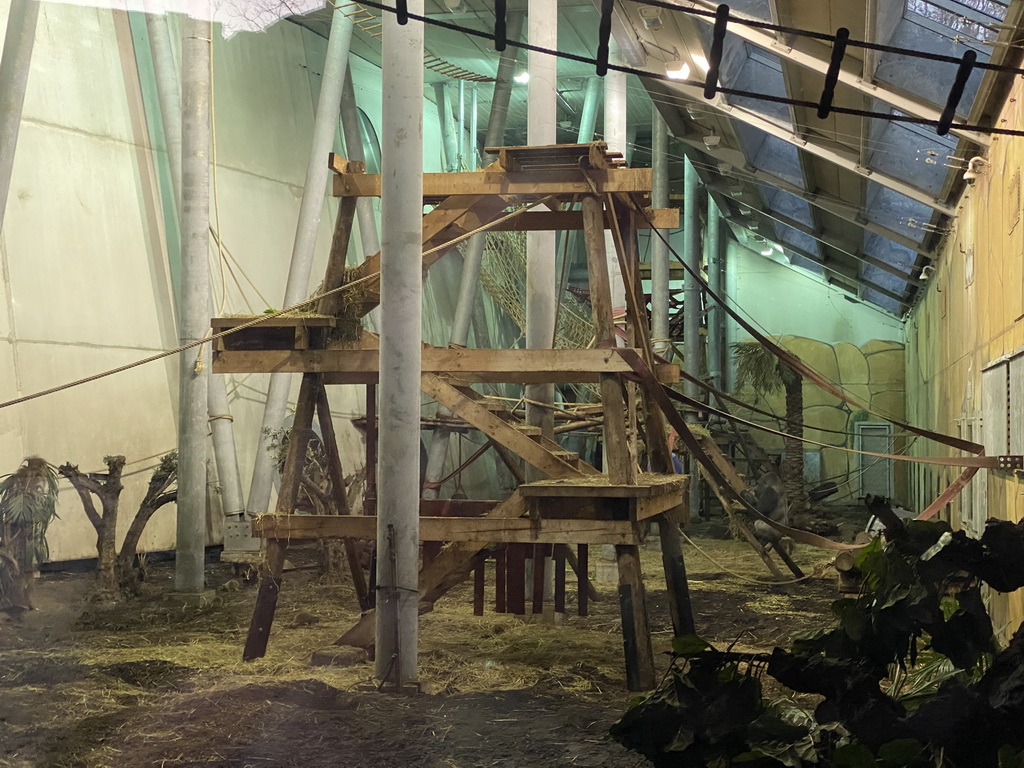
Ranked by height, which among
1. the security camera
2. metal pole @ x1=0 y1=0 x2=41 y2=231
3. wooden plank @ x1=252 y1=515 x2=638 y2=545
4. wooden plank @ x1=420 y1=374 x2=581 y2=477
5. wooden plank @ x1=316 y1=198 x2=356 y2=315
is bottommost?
wooden plank @ x1=252 y1=515 x2=638 y2=545

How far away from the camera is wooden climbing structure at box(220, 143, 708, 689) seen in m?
6.39

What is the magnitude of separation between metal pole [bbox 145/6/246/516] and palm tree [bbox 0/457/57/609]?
250 centimetres

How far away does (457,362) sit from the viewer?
685cm

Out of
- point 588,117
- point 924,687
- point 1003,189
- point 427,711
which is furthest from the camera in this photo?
point 588,117

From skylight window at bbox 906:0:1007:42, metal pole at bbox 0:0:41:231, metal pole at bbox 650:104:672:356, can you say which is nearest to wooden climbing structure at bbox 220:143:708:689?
skylight window at bbox 906:0:1007:42

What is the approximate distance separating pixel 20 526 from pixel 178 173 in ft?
14.9

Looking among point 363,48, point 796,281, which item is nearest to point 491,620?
point 363,48

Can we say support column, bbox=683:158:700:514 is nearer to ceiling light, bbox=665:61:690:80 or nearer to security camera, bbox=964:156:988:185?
ceiling light, bbox=665:61:690:80

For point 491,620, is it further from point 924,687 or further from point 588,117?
point 588,117

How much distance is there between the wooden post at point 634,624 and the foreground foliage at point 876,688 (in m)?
2.42

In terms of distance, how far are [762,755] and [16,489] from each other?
6914 millimetres

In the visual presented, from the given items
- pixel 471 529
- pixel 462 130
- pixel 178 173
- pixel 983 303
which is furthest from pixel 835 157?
pixel 462 130

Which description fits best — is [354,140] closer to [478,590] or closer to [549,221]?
[549,221]

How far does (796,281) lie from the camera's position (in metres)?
22.5
